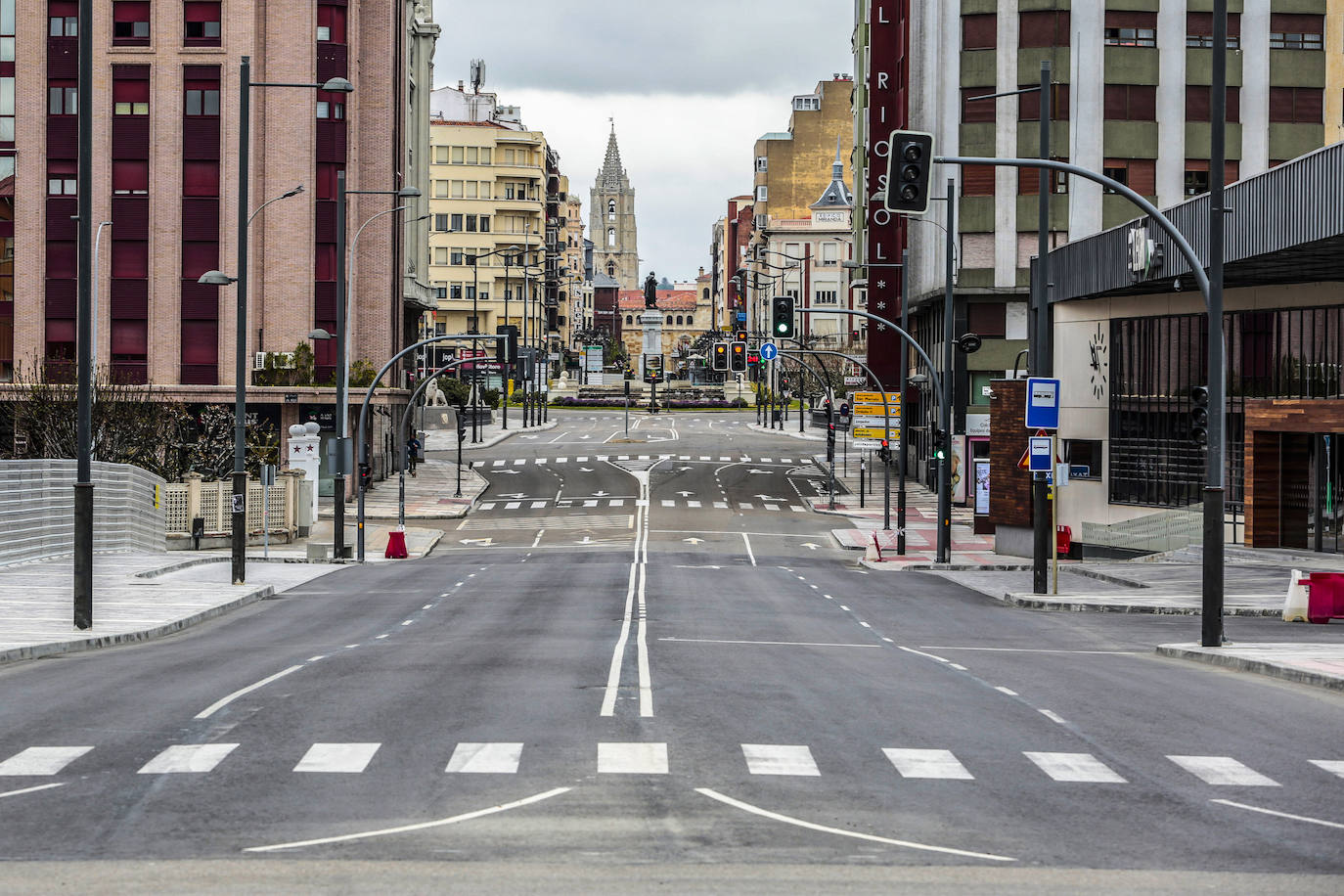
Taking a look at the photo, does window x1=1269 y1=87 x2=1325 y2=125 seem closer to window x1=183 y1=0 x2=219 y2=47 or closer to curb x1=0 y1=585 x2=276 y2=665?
window x1=183 y1=0 x2=219 y2=47

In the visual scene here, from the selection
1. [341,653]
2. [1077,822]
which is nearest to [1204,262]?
[341,653]

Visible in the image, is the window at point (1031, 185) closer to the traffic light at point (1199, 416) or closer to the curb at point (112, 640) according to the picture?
the traffic light at point (1199, 416)

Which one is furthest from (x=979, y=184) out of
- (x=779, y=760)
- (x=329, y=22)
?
(x=779, y=760)

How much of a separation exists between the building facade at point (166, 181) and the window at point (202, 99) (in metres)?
0.06

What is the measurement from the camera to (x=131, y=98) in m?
70.4

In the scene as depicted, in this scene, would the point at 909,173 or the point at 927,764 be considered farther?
the point at 909,173

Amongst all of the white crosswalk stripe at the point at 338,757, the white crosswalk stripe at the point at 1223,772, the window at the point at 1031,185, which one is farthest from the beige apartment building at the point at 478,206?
the white crosswalk stripe at the point at 1223,772

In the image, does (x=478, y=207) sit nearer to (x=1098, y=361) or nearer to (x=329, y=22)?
(x=329, y=22)

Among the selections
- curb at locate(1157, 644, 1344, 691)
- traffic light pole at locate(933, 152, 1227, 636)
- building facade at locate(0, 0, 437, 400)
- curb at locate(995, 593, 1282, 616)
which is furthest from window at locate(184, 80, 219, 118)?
curb at locate(1157, 644, 1344, 691)

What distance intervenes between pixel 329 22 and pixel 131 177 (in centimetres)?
1133

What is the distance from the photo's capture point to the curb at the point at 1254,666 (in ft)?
59.0

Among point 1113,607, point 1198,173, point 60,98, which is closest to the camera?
point 1113,607

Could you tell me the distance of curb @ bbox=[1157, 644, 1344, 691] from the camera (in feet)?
59.0

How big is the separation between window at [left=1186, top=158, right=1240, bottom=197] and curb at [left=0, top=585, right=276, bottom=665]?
49.9 m
